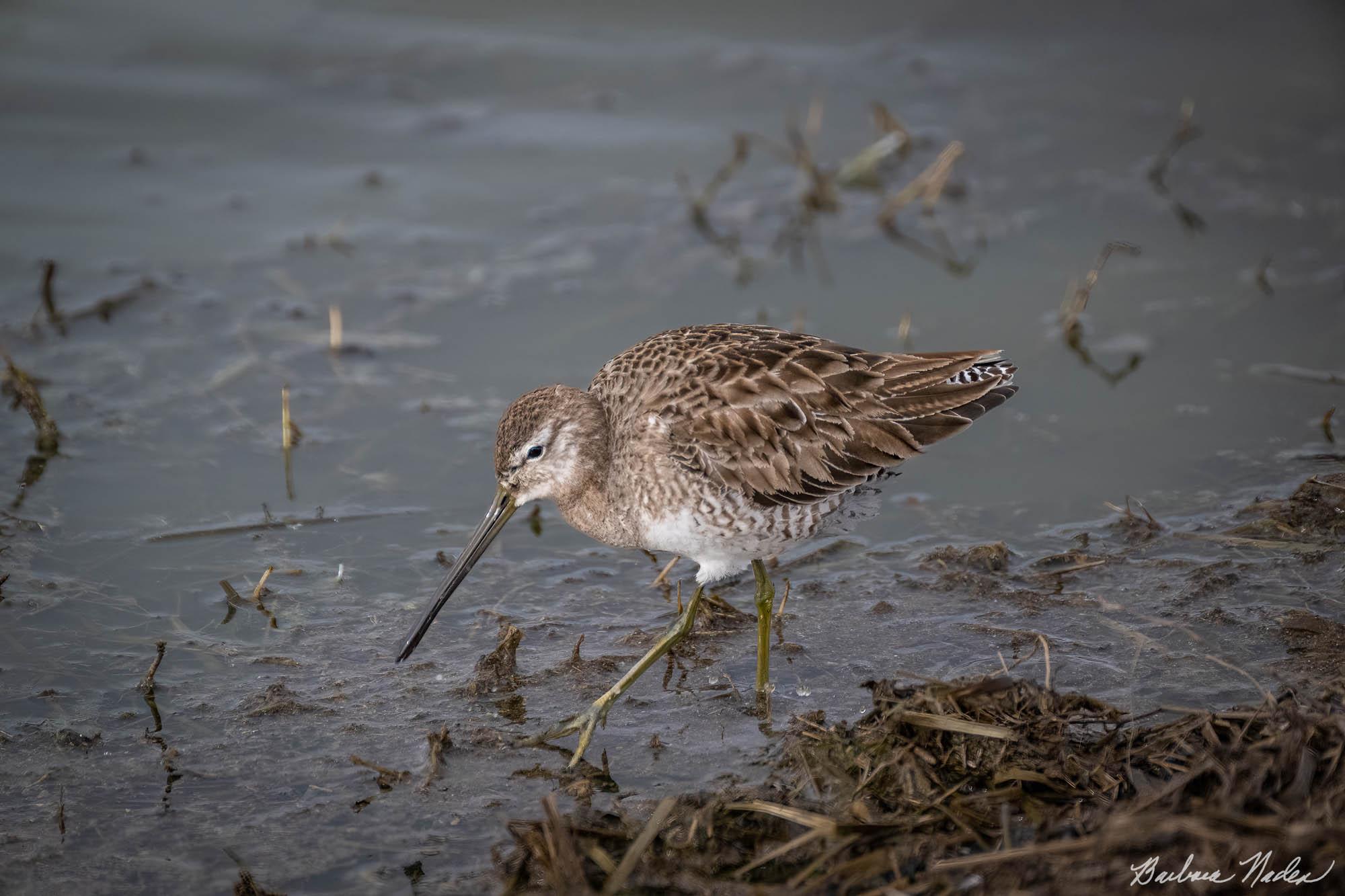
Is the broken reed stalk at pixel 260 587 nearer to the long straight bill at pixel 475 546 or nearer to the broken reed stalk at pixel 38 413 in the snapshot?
the long straight bill at pixel 475 546

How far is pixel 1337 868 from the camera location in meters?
2.73

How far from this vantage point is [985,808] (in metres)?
3.43

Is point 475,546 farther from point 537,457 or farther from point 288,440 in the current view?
point 288,440

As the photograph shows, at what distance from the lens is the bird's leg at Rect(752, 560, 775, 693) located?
4277 millimetres

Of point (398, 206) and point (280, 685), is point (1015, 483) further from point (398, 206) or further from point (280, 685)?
point (398, 206)

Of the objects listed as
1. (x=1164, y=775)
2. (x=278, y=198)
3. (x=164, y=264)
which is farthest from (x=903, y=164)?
(x=1164, y=775)

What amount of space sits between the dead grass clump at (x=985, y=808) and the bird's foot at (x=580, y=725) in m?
0.40

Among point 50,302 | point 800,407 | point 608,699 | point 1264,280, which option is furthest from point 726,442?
point 50,302

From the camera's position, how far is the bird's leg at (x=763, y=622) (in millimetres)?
4277

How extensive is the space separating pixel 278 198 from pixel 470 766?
4.69m

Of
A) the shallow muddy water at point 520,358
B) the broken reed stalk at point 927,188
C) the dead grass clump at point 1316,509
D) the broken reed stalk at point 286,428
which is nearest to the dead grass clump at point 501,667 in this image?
the shallow muddy water at point 520,358

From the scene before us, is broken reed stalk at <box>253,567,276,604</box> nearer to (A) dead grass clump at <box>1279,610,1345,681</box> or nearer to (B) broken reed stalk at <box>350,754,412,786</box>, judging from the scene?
(B) broken reed stalk at <box>350,754,412,786</box>
